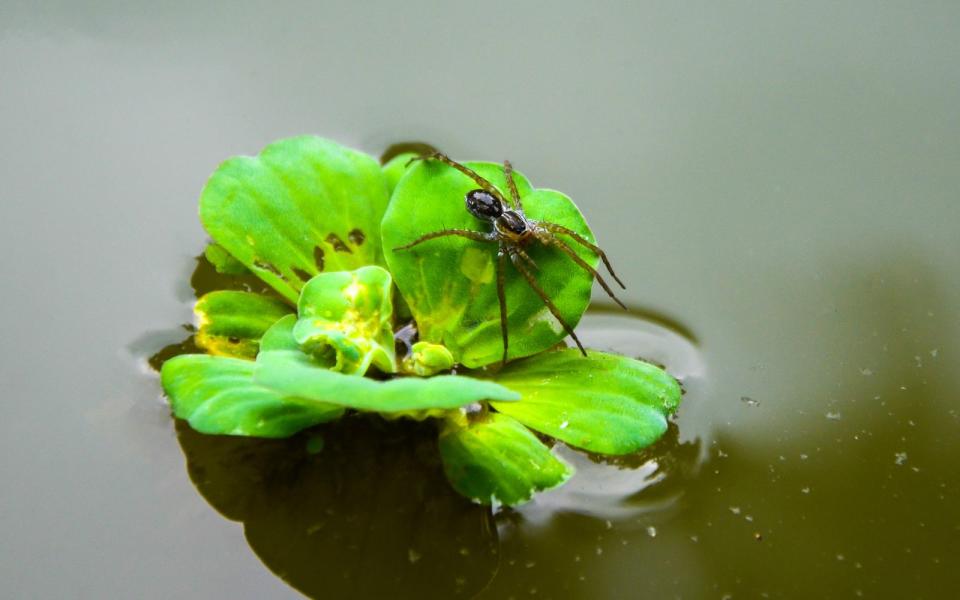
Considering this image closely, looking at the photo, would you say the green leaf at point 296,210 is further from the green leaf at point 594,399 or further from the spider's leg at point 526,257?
the green leaf at point 594,399

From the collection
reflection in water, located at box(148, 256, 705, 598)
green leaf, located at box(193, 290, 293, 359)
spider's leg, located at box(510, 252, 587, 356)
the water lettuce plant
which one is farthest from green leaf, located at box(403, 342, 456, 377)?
green leaf, located at box(193, 290, 293, 359)

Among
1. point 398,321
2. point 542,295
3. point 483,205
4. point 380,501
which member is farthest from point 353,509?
point 483,205

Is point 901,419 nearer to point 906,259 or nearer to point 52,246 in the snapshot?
point 906,259

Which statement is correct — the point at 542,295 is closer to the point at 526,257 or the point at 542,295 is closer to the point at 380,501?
the point at 526,257

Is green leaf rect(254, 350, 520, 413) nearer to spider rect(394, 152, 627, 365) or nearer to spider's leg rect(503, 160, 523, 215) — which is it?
spider rect(394, 152, 627, 365)

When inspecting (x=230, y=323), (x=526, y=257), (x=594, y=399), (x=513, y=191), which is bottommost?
(x=594, y=399)

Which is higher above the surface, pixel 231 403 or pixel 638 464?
pixel 231 403

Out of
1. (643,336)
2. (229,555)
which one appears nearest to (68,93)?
(229,555)
